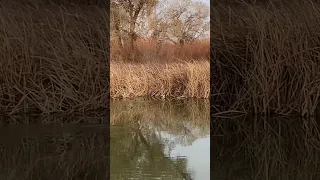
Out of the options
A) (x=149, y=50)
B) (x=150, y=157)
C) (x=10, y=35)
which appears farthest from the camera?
(x=149, y=50)

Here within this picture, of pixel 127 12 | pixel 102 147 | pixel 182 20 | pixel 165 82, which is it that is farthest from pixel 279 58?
pixel 127 12

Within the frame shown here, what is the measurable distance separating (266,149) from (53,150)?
2.30 ft

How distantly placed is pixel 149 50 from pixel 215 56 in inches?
124

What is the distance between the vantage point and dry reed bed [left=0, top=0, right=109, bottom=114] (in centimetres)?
230

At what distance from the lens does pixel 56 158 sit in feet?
4.41

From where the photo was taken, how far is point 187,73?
12.6ft

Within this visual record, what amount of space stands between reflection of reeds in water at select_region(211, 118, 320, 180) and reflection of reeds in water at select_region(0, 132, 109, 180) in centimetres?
36

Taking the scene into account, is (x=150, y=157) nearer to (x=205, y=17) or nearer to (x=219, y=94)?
(x=219, y=94)

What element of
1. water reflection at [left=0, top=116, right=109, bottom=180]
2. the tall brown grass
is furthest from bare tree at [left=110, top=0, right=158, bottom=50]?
water reflection at [left=0, top=116, right=109, bottom=180]

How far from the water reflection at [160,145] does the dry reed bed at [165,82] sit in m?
1.05

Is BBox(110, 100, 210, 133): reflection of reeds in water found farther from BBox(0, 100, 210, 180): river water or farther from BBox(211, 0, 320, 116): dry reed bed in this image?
BBox(211, 0, 320, 116): dry reed bed

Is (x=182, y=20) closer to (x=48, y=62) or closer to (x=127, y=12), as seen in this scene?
(x=127, y=12)

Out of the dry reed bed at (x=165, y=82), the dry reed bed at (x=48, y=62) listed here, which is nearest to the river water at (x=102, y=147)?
the dry reed bed at (x=48, y=62)

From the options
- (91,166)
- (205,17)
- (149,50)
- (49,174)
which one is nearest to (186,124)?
(91,166)
